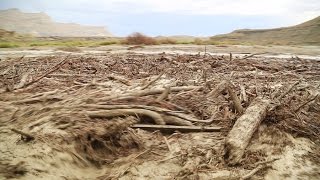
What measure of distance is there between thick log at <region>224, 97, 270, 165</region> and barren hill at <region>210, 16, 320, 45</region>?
41.7m

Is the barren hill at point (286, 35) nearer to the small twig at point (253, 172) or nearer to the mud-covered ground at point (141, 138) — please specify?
the mud-covered ground at point (141, 138)

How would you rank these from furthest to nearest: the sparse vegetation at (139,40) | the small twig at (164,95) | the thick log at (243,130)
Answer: the sparse vegetation at (139,40) < the small twig at (164,95) < the thick log at (243,130)

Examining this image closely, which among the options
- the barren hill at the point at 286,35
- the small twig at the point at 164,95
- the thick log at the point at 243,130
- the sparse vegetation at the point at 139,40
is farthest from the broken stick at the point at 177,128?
the barren hill at the point at 286,35

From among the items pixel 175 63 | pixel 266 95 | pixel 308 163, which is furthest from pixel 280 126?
pixel 175 63

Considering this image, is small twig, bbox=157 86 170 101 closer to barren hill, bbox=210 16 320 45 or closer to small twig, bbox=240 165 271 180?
small twig, bbox=240 165 271 180

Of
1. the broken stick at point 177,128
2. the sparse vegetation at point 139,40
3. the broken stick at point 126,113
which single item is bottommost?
the sparse vegetation at point 139,40

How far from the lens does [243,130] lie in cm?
516

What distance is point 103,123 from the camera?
502 centimetres

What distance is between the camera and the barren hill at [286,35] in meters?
50.7

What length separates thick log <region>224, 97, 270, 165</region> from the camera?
188 inches

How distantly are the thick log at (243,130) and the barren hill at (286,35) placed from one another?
41682 millimetres

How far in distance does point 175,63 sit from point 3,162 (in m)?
9.93

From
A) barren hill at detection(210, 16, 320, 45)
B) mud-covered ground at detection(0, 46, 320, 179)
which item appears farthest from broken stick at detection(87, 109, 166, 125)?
barren hill at detection(210, 16, 320, 45)

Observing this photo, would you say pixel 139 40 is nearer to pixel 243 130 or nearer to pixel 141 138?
pixel 141 138
